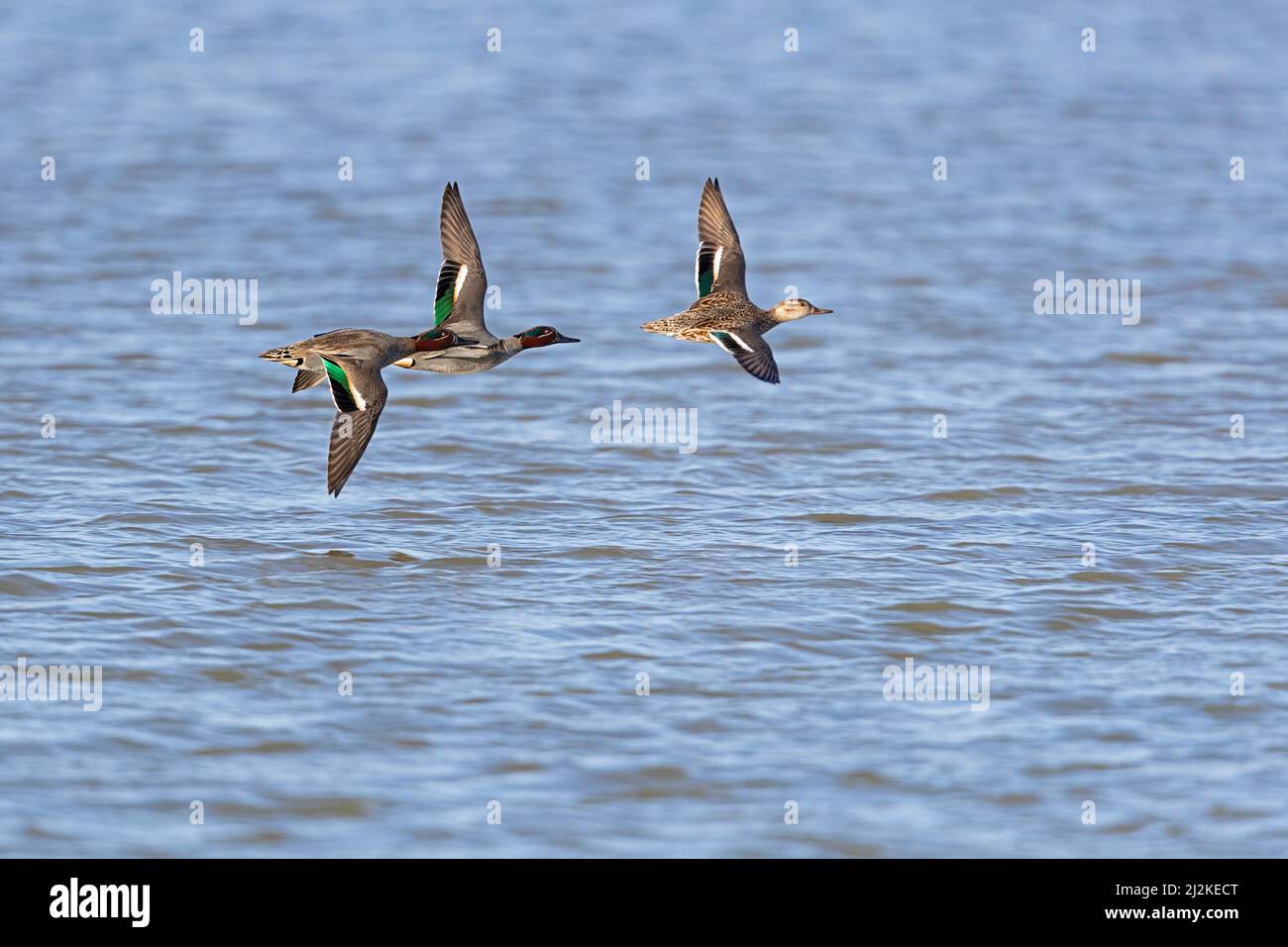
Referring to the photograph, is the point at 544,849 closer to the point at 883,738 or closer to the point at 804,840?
the point at 804,840

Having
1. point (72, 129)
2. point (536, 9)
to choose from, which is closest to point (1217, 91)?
point (536, 9)

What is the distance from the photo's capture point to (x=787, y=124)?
26984mm

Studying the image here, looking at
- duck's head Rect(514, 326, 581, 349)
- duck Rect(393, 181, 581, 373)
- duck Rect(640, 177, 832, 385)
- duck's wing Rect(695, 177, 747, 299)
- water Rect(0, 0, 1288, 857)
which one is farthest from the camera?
duck's head Rect(514, 326, 581, 349)

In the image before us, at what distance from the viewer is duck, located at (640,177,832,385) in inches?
472

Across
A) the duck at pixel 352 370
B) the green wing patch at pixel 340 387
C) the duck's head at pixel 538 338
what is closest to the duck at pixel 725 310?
the duck's head at pixel 538 338

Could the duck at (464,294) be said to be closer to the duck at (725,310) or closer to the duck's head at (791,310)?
the duck at (725,310)

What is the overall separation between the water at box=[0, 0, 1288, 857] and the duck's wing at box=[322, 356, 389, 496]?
88 centimetres

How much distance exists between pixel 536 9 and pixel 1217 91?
10.6 m

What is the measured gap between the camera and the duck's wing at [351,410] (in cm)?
1202

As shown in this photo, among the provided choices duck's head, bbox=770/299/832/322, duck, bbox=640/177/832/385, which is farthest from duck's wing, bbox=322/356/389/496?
duck's head, bbox=770/299/832/322

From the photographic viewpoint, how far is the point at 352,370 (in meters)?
12.4

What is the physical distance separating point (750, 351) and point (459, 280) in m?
2.42

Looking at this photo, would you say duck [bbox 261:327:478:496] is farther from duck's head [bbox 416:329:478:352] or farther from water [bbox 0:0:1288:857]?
water [bbox 0:0:1288:857]

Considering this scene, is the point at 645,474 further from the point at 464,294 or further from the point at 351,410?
the point at 351,410
